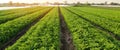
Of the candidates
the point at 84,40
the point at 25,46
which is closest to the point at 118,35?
the point at 84,40

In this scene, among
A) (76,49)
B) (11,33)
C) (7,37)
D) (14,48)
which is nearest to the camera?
(14,48)

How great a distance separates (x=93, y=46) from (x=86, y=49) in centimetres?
56

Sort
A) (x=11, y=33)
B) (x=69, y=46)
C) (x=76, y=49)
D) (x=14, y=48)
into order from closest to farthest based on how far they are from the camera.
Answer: (x=14, y=48)
(x=76, y=49)
(x=69, y=46)
(x=11, y=33)

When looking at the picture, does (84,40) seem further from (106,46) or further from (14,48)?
(14,48)

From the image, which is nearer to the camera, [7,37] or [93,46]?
[93,46]

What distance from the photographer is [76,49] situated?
11.1m

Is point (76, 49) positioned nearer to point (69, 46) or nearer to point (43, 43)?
point (69, 46)

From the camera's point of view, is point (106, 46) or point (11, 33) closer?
point (106, 46)

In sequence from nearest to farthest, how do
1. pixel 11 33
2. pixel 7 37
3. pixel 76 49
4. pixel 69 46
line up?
1. pixel 76 49
2. pixel 69 46
3. pixel 7 37
4. pixel 11 33

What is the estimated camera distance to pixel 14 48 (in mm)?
10086

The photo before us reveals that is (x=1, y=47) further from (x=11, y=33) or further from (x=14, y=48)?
(x=11, y=33)

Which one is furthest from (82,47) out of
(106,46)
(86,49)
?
(106,46)

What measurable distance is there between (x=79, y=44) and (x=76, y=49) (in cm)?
39

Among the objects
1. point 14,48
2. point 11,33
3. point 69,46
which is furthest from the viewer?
point 11,33
